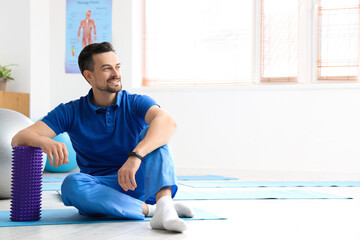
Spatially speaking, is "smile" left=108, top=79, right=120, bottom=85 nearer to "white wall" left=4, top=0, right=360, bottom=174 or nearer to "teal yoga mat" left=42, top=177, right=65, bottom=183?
"teal yoga mat" left=42, top=177, right=65, bottom=183

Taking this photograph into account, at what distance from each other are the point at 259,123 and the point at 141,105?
316 centimetres

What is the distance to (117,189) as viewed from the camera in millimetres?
2219

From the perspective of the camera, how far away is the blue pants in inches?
77.7

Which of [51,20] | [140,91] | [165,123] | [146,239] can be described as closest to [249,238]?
[146,239]

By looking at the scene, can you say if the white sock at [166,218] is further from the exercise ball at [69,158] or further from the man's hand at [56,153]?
the exercise ball at [69,158]

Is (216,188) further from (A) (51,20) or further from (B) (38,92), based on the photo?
(A) (51,20)

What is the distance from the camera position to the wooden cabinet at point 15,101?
5102 millimetres

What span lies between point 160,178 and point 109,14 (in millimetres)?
4050

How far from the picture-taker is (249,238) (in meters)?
1.81

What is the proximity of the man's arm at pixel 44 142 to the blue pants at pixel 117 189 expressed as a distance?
0.18 m

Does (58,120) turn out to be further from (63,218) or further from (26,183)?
(63,218)

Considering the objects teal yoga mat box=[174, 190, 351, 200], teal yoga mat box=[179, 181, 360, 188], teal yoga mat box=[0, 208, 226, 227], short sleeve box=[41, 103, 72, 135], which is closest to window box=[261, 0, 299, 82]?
teal yoga mat box=[179, 181, 360, 188]

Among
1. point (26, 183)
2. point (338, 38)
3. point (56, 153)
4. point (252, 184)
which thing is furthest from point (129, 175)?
point (338, 38)

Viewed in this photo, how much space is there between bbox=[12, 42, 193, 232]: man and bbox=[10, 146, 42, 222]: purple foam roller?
0.17ft
